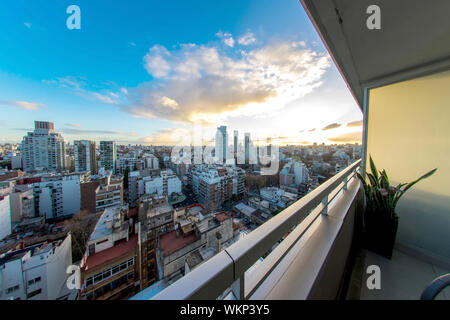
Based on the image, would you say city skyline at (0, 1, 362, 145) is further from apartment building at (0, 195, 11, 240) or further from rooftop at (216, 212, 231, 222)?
rooftop at (216, 212, 231, 222)

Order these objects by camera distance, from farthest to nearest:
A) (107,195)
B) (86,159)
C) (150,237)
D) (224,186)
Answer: (107,195)
(86,159)
(224,186)
(150,237)

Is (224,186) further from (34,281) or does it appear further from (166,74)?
(34,281)

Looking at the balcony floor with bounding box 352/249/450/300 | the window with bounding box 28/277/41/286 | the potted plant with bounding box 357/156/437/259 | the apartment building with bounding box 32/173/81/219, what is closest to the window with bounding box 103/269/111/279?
the window with bounding box 28/277/41/286

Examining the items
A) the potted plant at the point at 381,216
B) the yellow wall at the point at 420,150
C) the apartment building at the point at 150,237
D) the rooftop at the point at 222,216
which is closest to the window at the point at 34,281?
the apartment building at the point at 150,237

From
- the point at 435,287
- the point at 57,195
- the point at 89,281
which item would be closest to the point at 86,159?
the point at 57,195

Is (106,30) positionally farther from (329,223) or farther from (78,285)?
(329,223)

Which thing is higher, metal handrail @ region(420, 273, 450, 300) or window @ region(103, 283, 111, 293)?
metal handrail @ region(420, 273, 450, 300)
